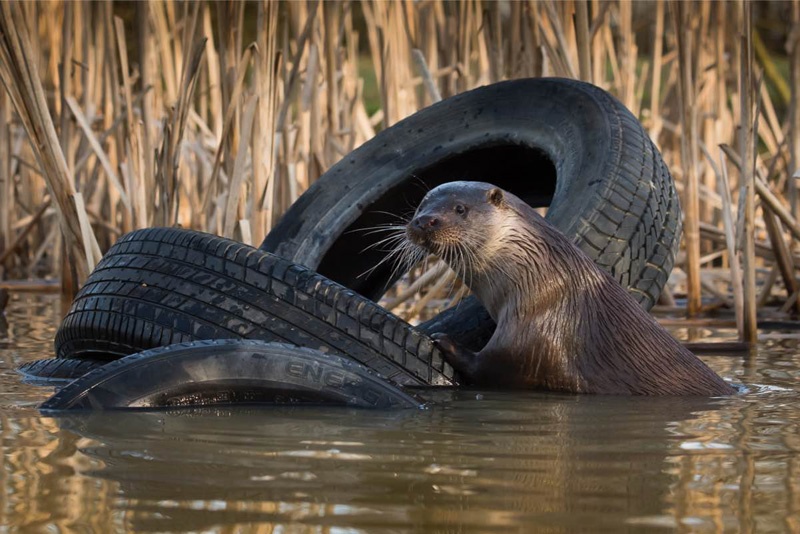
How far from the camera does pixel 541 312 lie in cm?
381

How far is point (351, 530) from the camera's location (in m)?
1.82

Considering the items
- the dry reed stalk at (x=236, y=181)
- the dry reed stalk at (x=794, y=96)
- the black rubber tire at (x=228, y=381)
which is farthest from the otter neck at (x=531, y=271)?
the dry reed stalk at (x=794, y=96)

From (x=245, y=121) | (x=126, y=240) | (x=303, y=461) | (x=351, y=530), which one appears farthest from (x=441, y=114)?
(x=351, y=530)

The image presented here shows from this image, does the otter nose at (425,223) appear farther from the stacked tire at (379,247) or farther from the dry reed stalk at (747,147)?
the dry reed stalk at (747,147)

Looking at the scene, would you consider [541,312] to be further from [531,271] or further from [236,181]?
[236,181]

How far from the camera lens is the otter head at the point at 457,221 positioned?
3900 millimetres

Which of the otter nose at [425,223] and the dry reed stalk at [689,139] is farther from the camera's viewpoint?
the dry reed stalk at [689,139]

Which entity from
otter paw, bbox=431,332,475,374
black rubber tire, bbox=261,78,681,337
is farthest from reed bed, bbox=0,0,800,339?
otter paw, bbox=431,332,475,374

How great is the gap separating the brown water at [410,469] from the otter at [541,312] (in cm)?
36

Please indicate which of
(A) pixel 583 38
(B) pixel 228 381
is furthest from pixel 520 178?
(B) pixel 228 381

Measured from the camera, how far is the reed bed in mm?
5074

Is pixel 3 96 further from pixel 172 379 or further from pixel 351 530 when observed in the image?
pixel 351 530

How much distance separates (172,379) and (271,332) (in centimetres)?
67

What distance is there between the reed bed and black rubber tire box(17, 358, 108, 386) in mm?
1154
